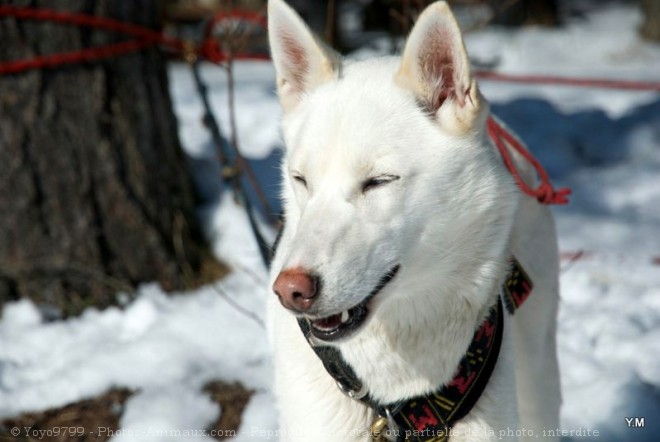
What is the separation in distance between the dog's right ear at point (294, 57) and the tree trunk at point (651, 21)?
28.4 feet

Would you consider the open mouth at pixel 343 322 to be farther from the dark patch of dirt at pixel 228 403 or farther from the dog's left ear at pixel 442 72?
the dark patch of dirt at pixel 228 403

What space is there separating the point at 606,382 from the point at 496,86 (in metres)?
4.71

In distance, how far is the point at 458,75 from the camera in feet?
6.57

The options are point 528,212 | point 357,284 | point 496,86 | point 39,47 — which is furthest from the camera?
point 496,86

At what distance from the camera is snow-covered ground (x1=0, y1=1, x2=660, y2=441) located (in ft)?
10.6

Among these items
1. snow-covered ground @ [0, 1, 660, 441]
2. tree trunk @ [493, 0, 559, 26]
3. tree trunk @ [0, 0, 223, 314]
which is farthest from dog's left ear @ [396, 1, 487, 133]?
tree trunk @ [493, 0, 559, 26]

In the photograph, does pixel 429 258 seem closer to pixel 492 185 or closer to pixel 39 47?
pixel 492 185

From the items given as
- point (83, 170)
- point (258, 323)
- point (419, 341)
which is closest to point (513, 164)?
point (419, 341)

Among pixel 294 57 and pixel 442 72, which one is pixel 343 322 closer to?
pixel 442 72

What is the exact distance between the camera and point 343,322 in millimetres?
1852

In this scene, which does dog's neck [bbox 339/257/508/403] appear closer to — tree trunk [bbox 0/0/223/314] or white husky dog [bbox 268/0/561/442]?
white husky dog [bbox 268/0/561/442]

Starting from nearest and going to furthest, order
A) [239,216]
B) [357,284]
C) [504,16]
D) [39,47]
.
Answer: [357,284] < [39,47] < [239,216] < [504,16]

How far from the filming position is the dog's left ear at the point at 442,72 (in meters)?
1.95

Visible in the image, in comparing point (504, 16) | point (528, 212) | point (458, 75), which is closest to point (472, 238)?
point (458, 75)
